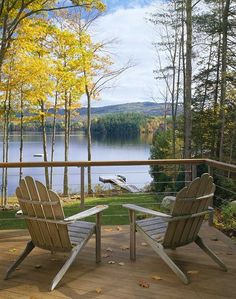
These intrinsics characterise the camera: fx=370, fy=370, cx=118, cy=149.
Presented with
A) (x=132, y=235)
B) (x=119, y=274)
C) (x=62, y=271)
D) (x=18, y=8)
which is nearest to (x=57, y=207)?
(x=62, y=271)

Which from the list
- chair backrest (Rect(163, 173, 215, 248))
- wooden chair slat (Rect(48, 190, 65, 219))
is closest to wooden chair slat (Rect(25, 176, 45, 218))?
wooden chair slat (Rect(48, 190, 65, 219))

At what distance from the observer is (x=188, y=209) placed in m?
3.30

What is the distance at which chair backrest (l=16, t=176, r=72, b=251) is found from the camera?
10.1 ft

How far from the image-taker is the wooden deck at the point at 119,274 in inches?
116

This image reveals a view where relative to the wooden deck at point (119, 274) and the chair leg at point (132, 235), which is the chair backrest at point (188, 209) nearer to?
the wooden deck at point (119, 274)

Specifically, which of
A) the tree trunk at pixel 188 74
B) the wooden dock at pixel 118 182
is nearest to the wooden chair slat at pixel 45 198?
the tree trunk at pixel 188 74

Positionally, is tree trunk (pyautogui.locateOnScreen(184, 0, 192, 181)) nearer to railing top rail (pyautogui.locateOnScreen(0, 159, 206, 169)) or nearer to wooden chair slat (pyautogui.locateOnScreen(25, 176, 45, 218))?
railing top rail (pyautogui.locateOnScreen(0, 159, 206, 169))

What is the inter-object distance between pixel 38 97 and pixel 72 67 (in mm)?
2098

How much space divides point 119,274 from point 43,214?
35.1 inches

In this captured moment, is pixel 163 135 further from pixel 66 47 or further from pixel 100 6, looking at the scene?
pixel 100 6

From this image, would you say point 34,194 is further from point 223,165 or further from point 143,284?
point 223,165

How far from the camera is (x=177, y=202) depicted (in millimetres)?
3199

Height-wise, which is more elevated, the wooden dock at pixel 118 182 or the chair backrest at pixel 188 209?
the chair backrest at pixel 188 209

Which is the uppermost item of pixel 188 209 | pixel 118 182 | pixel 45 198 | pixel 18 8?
pixel 18 8
